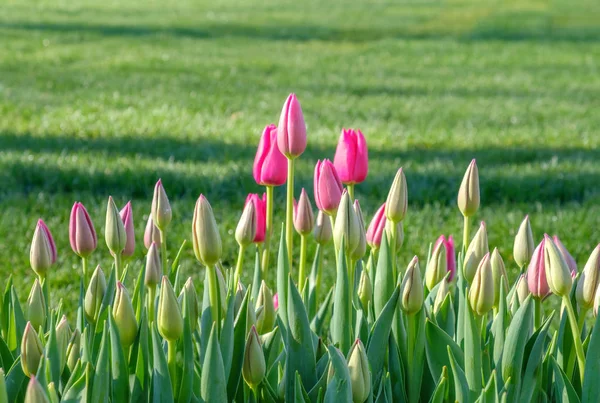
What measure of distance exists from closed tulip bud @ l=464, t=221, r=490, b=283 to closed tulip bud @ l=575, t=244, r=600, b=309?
21 centimetres

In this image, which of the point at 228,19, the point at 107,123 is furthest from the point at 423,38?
the point at 107,123

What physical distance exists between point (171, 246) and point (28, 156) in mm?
1542

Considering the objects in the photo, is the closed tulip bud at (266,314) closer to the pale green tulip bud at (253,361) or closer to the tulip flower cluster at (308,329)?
the tulip flower cluster at (308,329)

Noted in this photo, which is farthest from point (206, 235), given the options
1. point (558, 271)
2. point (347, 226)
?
point (558, 271)

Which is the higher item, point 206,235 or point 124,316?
A: point 206,235

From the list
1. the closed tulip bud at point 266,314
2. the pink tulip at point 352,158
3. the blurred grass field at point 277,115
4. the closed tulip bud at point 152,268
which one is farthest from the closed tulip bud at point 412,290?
the blurred grass field at point 277,115

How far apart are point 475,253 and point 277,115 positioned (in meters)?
4.62

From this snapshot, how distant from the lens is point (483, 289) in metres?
1.31

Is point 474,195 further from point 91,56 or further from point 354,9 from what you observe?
point 354,9

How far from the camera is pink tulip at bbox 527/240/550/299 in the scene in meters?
1.39

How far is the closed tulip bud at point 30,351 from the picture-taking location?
47.6 inches

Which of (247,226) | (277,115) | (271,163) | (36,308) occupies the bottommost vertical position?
(277,115)

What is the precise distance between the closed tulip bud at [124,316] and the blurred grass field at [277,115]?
6.02 feet

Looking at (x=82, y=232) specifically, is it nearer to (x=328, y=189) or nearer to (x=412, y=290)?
(x=328, y=189)
